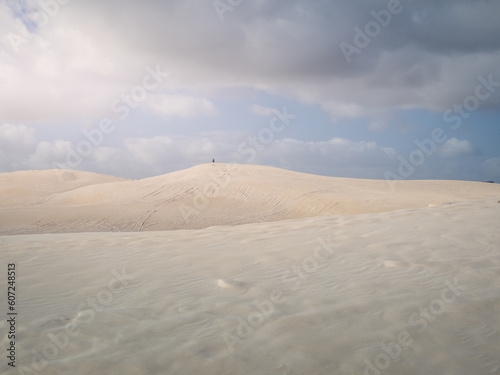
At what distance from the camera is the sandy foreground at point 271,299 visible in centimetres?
257

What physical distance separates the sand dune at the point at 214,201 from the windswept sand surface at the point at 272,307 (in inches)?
448

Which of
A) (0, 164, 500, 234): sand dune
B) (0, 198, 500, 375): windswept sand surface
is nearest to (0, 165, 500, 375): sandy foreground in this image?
(0, 198, 500, 375): windswept sand surface

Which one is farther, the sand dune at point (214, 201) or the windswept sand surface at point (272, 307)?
the sand dune at point (214, 201)

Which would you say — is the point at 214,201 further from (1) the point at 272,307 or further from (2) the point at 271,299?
(1) the point at 272,307

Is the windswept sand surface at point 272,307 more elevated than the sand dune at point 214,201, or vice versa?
the sand dune at point 214,201

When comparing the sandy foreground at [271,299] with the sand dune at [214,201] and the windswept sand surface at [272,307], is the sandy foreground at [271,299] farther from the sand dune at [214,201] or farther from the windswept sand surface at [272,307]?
the sand dune at [214,201]

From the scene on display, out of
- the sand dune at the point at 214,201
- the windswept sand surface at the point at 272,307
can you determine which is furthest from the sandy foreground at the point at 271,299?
the sand dune at the point at 214,201

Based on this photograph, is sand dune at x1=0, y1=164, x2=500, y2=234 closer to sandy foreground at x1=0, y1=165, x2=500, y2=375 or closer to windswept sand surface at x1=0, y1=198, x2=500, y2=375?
sandy foreground at x1=0, y1=165, x2=500, y2=375

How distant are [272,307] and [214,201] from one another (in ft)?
57.0

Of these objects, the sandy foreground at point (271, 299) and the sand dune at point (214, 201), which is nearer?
the sandy foreground at point (271, 299)

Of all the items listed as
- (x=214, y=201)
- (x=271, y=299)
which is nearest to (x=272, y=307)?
(x=271, y=299)

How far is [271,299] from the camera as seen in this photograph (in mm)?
3676

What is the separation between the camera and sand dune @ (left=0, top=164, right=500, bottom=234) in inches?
695

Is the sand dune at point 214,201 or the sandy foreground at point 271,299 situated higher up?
the sand dune at point 214,201
